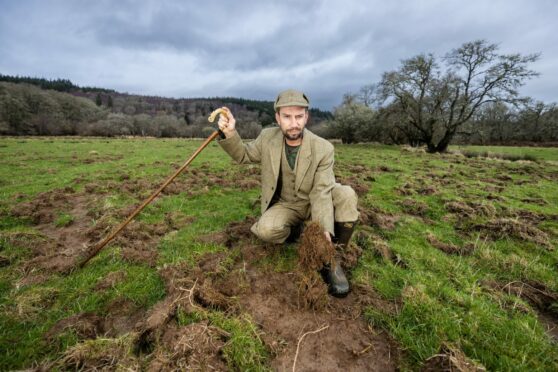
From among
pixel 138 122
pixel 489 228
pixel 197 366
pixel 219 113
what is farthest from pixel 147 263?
pixel 138 122

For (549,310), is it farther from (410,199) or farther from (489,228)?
(410,199)

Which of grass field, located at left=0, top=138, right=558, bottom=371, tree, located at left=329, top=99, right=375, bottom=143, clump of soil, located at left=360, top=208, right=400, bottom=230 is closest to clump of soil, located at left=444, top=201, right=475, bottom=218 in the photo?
grass field, located at left=0, top=138, right=558, bottom=371

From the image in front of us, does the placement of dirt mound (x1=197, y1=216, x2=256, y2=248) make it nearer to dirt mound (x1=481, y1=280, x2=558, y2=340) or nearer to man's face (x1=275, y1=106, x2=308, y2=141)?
man's face (x1=275, y1=106, x2=308, y2=141)

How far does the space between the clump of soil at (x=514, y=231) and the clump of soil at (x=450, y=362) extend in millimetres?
3838

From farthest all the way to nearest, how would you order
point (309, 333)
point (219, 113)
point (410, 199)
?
point (410, 199)
point (219, 113)
point (309, 333)

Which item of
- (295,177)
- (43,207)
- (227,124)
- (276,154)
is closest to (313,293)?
(295,177)

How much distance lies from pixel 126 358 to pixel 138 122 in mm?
80415

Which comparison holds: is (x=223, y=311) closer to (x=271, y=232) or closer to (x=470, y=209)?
(x=271, y=232)

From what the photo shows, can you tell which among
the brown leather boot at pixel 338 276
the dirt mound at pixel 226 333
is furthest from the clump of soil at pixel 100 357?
Answer: the brown leather boot at pixel 338 276

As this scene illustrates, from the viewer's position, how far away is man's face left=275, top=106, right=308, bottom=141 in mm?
3475

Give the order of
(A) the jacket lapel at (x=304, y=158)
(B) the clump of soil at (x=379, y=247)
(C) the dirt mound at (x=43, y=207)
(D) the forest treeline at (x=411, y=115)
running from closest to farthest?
1. (A) the jacket lapel at (x=304, y=158)
2. (B) the clump of soil at (x=379, y=247)
3. (C) the dirt mound at (x=43, y=207)
4. (D) the forest treeline at (x=411, y=115)

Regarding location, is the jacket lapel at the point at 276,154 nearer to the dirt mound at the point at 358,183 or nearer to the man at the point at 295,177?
the man at the point at 295,177

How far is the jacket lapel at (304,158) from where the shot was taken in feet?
12.1

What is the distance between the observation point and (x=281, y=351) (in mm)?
2396
